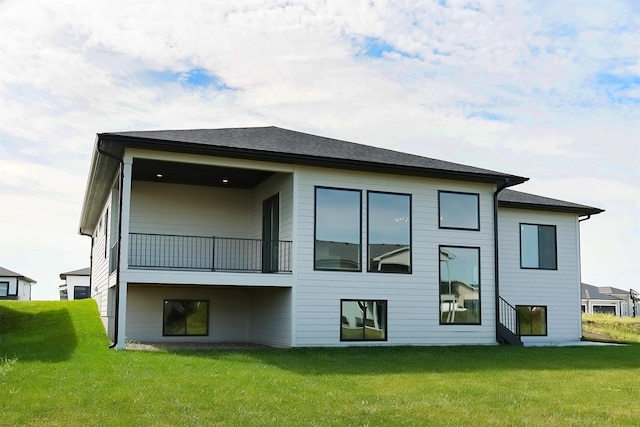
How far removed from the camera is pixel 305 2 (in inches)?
450

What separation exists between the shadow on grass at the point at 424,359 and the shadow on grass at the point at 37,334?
7.45 feet

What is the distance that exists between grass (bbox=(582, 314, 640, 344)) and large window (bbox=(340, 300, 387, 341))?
815cm

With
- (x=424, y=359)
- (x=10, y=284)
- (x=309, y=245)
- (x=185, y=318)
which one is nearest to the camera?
(x=424, y=359)

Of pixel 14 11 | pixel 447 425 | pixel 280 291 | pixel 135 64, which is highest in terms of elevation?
pixel 135 64

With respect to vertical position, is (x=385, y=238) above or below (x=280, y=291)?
above

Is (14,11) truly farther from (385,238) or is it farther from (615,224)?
(615,224)

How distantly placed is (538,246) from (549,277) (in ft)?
3.11

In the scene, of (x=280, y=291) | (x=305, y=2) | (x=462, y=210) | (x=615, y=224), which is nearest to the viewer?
(x=305, y=2)

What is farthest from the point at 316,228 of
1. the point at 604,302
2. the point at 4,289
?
the point at 604,302

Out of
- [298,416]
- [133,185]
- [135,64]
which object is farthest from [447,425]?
[133,185]

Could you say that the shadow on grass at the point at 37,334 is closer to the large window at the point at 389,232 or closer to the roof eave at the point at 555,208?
the large window at the point at 389,232

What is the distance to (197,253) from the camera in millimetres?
18359

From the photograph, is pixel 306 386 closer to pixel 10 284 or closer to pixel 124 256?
pixel 124 256

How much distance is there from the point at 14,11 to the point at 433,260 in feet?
50.7
